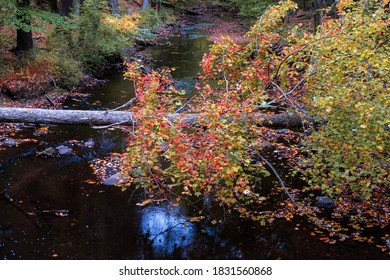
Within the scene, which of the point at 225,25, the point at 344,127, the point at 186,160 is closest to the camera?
the point at 186,160

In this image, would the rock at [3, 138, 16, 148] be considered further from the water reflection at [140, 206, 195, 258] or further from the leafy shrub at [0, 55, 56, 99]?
the water reflection at [140, 206, 195, 258]

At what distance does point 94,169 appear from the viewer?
30.7 ft

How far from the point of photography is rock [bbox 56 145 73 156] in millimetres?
10054

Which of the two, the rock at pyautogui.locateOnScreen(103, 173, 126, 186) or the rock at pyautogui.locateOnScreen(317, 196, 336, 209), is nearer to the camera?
the rock at pyautogui.locateOnScreen(317, 196, 336, 209)

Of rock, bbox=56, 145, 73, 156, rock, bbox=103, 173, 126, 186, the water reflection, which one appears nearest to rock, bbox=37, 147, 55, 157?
rock, bbox=56, 145, 73, 156

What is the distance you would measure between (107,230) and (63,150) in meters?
3.97

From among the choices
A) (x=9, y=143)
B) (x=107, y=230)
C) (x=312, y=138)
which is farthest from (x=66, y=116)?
(x=312, y=138)

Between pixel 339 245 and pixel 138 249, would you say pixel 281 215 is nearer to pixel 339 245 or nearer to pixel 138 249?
pixel 339 245

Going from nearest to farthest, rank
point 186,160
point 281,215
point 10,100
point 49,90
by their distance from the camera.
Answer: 1. point 186,160
2. point 281,215
3. point 10,100
4. point 49,90

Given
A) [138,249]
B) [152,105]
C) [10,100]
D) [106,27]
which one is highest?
[106,27]

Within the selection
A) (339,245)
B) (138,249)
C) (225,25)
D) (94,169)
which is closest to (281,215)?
(339,245)

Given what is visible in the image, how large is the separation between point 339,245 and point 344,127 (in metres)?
2.12

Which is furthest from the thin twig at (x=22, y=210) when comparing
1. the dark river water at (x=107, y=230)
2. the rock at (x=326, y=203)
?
the rock at (x=326, y=203)

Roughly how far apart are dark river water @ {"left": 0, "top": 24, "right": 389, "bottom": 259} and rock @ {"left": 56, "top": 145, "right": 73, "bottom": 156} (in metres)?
0.41
